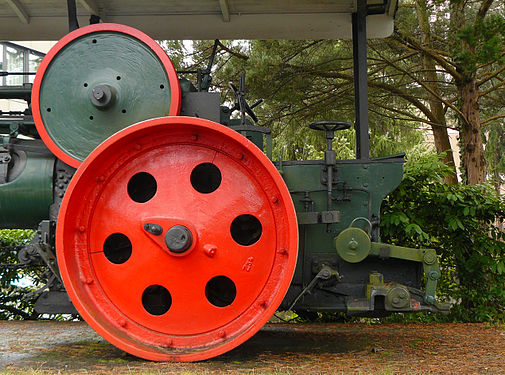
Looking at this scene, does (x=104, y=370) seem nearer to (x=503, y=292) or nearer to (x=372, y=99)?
(x=503, y=292)

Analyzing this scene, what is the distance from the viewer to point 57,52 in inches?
184

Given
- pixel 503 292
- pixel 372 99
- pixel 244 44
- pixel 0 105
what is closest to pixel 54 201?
pixel 503 292

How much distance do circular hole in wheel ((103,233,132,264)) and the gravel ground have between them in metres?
0.69

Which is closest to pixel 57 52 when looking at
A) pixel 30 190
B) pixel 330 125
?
pixel 30 190

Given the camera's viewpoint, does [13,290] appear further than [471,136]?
No

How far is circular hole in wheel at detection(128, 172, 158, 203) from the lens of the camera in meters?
4.70

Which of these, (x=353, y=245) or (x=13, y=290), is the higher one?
(x=353, y=245)

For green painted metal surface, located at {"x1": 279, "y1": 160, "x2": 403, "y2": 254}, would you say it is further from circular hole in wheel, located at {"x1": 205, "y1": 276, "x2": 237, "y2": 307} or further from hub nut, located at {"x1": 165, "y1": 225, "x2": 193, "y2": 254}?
hub nut, located at {"x1": 165, "y1": 225, "x2": 193, "y2": 254}

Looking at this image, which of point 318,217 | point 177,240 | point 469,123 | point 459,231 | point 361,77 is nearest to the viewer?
point 177,240

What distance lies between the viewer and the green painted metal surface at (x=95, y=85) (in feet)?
15.3

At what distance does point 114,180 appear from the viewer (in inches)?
172

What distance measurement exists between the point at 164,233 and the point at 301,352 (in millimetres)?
1464

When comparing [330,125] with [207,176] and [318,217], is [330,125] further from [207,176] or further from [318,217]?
[207,176]

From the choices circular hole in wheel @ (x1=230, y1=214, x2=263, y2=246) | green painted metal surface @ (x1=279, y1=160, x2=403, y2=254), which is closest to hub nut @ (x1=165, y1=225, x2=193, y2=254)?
circular hole in wheel @ (x1=230, y1=214, x2=263, y2=246)
